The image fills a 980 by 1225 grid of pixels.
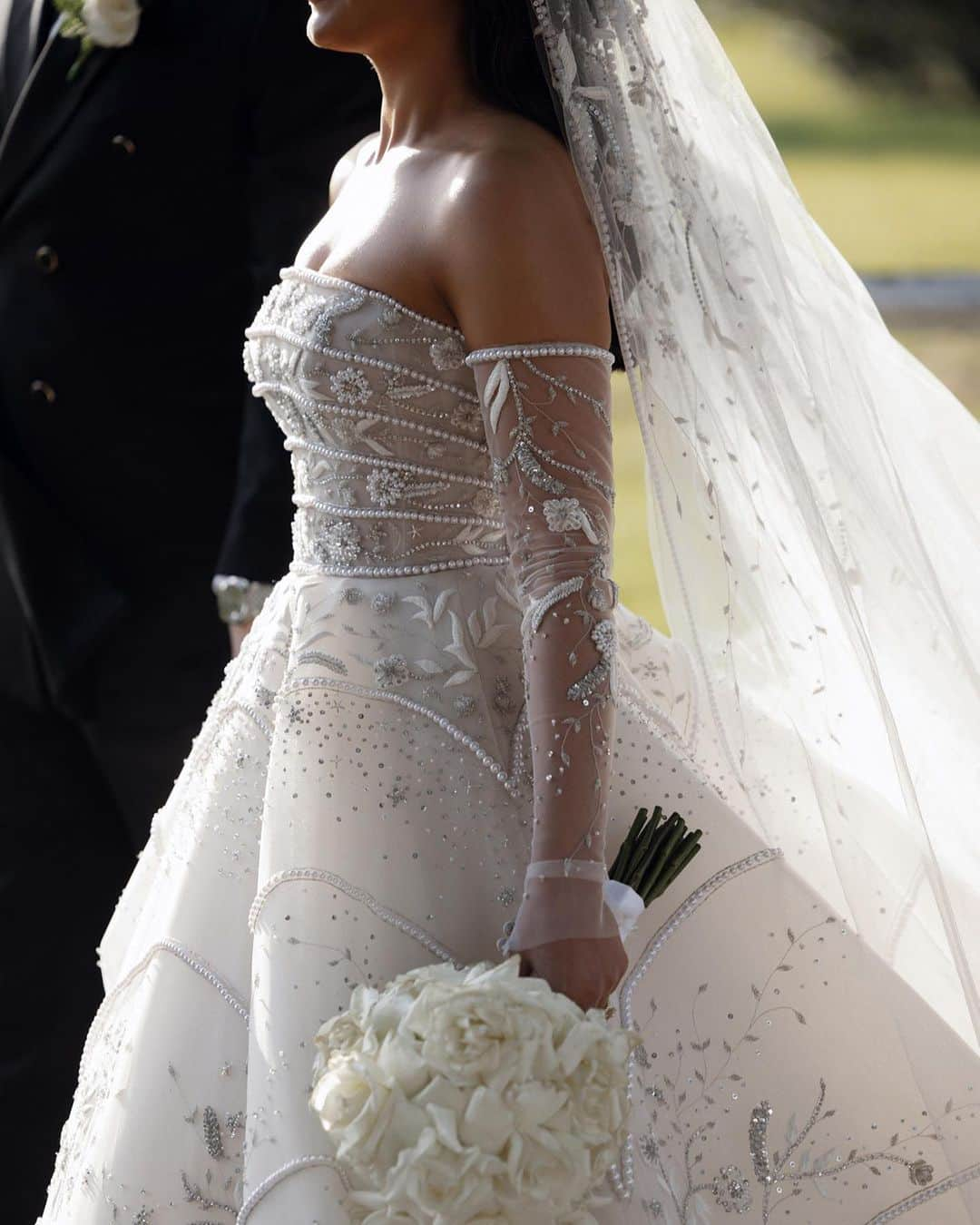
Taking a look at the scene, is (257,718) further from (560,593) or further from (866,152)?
(866,152)

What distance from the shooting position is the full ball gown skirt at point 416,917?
1.81 meters

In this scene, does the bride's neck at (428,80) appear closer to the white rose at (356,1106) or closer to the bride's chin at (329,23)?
the bride's chin at (329,23)

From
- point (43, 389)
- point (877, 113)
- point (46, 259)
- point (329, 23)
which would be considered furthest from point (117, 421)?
point (877, 113)

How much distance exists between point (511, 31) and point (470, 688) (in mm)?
699

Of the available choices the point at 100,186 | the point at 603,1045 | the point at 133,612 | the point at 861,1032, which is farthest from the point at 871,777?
the point at 100,186

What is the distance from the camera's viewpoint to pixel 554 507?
170cm

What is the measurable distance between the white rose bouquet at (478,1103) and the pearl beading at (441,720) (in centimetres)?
36

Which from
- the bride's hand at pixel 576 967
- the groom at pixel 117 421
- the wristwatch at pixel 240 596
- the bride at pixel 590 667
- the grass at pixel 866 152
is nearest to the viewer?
the bride's hand at pixel 576 967

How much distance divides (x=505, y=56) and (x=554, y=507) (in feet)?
1.76

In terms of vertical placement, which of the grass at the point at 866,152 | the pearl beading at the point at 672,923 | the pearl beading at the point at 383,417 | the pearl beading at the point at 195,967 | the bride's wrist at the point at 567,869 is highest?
the pearl beading at the point at 383,417

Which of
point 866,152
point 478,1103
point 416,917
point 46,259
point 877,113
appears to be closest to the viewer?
point 478,1103

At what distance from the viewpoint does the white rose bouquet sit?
146 centimetres

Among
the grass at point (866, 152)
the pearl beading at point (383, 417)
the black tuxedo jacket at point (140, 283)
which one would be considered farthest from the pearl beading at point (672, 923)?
the grass at point (866, 152)

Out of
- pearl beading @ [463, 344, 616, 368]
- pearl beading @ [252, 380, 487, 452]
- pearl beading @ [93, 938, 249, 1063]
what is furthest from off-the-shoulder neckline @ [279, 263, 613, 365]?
pearl beading @ [93, 938, 249, 1063]
